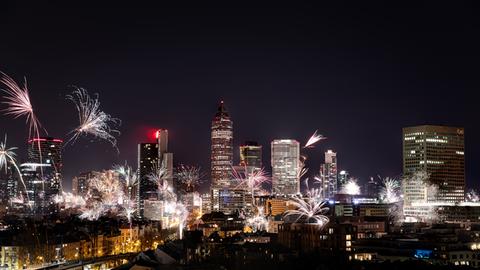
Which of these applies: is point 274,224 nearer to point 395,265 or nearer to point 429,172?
point 429,172

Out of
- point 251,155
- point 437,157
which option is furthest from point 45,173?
point 437,157

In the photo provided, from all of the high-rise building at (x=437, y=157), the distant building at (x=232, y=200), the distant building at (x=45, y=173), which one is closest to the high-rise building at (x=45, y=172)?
the distant building at (x=45, y=173)

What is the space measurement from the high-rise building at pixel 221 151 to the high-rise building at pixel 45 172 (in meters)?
26.8

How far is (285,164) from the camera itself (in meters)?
130

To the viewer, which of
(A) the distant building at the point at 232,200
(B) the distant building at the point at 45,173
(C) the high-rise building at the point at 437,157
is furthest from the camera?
(A) the distant building at the point at 232,200

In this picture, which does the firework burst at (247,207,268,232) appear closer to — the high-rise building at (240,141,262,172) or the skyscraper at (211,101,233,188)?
the skyscraper at (211,101,233,188)

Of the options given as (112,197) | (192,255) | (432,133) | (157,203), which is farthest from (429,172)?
(192,255)

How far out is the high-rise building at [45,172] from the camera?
10488 cm

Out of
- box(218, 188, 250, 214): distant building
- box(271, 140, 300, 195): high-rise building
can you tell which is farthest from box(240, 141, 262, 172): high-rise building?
box(218, 188, 250, 214): distant building

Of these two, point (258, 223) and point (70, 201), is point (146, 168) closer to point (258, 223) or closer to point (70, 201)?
point (70, 201)

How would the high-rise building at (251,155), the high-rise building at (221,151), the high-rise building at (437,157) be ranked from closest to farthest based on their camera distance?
the high-rise building at (437,157) → the high-rise building at (221,151) → the high-rise building at (251,155)

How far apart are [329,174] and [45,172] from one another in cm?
5036

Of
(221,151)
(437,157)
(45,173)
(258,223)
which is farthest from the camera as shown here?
(221,151)

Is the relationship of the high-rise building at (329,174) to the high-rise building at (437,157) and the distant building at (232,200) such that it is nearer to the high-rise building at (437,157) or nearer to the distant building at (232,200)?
the distant building at (232,200)
